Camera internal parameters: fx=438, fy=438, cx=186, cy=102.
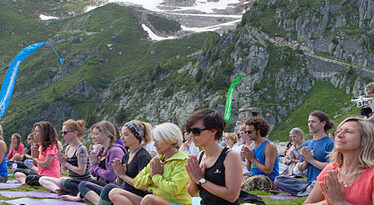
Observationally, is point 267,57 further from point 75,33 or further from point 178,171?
point 75,33

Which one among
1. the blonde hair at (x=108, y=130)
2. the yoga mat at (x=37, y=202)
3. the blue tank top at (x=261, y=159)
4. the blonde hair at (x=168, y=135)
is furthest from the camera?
the blue tank top at (x=261, y=159)

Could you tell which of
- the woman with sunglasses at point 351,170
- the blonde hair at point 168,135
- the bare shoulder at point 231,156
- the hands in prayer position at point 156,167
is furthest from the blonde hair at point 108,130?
the woman with sunglasses at point 351,170

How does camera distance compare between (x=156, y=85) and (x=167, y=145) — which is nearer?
(x=167, y=145)

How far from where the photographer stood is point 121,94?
386 feet

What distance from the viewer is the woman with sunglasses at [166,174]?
656 centimetres

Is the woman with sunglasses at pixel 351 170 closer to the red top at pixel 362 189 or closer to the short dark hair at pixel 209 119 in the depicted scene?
the red top at pixel 362 189

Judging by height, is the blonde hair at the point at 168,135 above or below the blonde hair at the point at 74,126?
above

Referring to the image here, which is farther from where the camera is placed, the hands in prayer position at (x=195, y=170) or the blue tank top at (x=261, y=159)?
the blue tank top at (x=261, y=159)

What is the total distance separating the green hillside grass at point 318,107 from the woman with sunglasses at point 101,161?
2130 inches

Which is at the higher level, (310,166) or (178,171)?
(178,171)

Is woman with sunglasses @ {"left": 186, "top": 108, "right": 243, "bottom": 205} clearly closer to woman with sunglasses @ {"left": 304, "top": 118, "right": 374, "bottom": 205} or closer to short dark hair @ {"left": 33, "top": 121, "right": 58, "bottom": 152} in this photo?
woman with sunglasses @ {"left": 304, "top": 118, "right": 374, "bottom": 205}

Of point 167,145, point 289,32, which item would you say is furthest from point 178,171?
point 289,32

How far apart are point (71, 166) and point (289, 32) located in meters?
83.0

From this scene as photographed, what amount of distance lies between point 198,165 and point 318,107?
6390 centimetres
